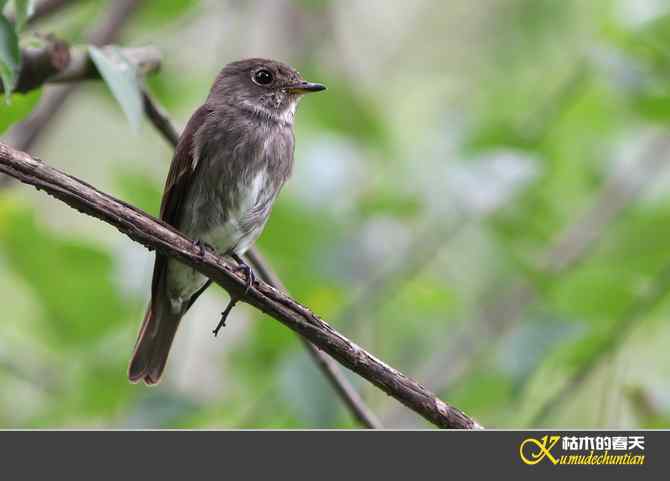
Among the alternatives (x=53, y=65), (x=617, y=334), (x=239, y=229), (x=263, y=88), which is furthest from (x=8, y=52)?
(x=617, y=334)

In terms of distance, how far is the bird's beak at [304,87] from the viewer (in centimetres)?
436

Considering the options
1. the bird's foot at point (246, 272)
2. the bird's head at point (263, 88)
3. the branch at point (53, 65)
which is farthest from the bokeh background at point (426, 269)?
the bird's foot at point (246, 272)

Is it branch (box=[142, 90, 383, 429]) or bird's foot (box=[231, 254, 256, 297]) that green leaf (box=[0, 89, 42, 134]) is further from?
bird's foot (box=[231, 254, 256, 297])

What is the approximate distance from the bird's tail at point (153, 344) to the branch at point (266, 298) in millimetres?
1132

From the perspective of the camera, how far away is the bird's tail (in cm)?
398

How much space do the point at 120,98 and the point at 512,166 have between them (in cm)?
178

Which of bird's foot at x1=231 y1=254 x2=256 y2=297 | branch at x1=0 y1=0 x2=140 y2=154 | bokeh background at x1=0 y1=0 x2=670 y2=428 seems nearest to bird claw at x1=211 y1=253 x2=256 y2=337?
bird's foot at x1=231 y1=254 x2=256 y2=297

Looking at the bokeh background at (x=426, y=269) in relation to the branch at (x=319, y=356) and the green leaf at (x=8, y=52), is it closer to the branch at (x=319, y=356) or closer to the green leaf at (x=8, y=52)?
the branch at (x=319, y=356)

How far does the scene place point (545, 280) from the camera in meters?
4.04
